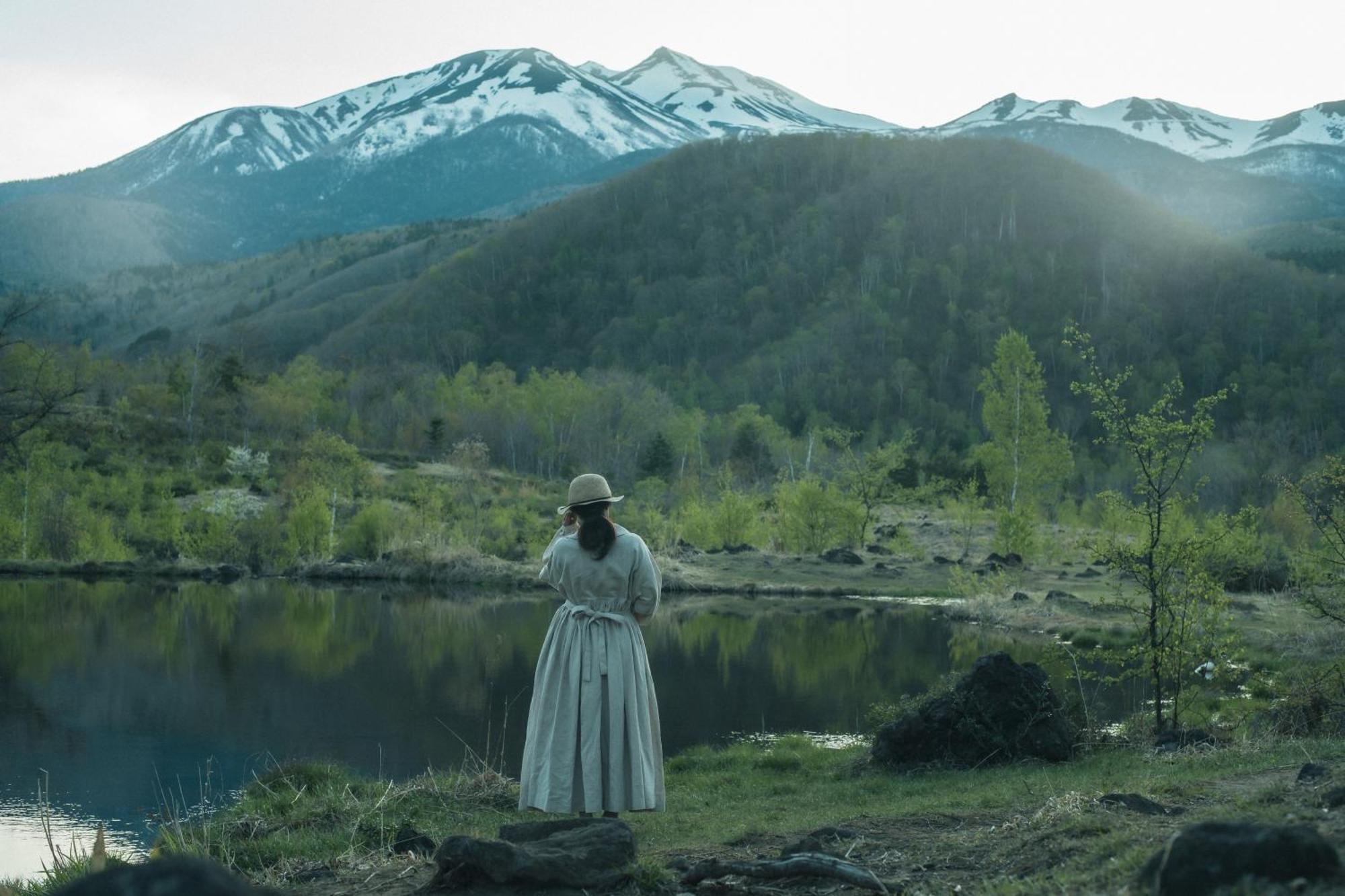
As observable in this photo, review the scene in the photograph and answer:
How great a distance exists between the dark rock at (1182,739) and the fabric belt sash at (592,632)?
22.5ft

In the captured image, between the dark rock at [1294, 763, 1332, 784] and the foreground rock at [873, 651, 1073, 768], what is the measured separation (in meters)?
4.32

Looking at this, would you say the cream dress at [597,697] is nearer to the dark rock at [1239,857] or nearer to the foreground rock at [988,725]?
the dark rock at [1239,857]

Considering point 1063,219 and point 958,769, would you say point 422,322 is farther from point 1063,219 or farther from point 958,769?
point 958,769

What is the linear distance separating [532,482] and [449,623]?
38100 mm

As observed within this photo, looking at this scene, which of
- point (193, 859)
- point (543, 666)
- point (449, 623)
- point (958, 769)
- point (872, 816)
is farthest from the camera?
point (449, 623)

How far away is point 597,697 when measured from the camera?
754 centimetres

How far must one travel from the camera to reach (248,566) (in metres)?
46.7

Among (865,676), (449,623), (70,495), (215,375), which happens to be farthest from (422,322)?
(865,676)

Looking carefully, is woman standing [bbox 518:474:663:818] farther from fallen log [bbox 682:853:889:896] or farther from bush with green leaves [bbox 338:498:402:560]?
bush with green leaves [bbox 338:498:402:560]

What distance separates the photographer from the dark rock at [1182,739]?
11.6 metres

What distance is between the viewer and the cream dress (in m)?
7.52

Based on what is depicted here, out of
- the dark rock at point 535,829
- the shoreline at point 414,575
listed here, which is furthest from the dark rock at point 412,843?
the shoreline at point 414,575

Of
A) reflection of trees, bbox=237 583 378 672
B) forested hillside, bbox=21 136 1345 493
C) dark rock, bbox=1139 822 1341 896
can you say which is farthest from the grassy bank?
forested hillside, bbox=21 136 1345 493

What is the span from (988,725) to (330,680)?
14.8m
